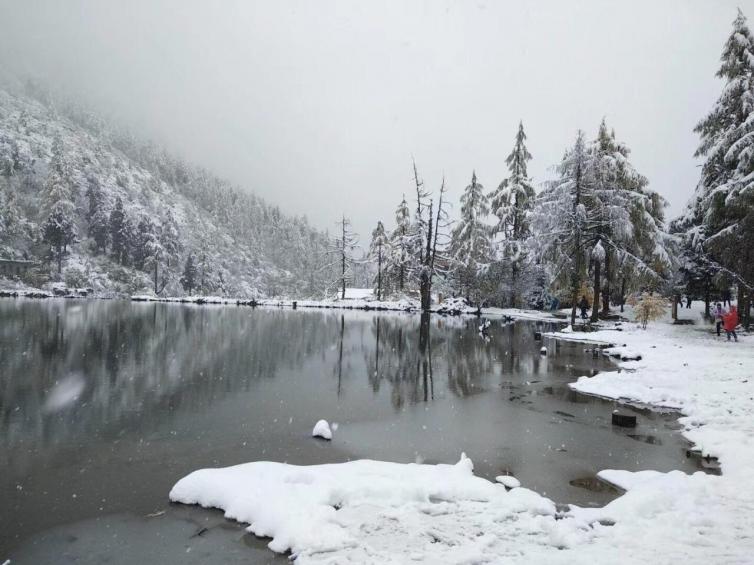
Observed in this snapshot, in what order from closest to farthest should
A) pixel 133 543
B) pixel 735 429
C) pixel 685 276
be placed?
pixel 133 543 < pixel 735 429 < pixel 685 276

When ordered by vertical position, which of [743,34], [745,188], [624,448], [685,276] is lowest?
[624,448]

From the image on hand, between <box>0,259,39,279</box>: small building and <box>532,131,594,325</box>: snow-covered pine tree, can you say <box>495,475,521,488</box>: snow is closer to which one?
<box>532,131,594,325</box>: snow-covered pine tree

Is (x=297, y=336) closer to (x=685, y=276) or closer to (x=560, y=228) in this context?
(x=560, y=228)

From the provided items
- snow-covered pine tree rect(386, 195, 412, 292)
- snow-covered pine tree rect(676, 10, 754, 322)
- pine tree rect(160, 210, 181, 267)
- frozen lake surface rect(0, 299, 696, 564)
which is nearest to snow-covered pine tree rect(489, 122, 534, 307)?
snow-covered pine tree rect(386, 195, 412, 292)

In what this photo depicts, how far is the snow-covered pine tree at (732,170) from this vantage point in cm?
1964

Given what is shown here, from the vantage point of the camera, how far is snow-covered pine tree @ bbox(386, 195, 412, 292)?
5525cm

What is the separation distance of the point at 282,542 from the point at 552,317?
3911 centimetres

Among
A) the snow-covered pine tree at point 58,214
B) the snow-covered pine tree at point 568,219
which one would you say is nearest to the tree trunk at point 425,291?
the snow-covered pine tree at point 568,219

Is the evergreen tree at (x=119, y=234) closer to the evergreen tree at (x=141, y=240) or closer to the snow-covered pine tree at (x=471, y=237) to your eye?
the evergreen tree at (x=141, y=240)

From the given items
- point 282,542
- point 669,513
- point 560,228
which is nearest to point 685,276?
point 560,228

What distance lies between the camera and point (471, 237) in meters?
51.9

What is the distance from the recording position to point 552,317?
3969 cm

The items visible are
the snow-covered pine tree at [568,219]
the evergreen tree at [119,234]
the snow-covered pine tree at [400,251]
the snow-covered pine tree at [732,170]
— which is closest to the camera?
the snow-covered pine tree at [732,170]

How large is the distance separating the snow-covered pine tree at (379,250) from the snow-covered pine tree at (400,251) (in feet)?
4.25
